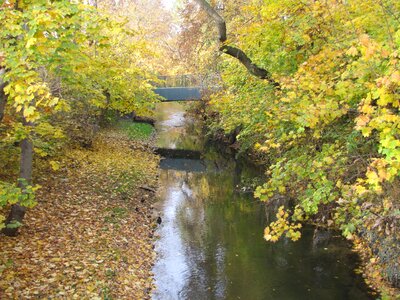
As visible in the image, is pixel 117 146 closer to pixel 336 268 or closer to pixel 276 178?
pixel 336 268

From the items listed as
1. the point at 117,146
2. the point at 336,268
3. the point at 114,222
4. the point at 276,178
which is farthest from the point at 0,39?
the point at 117,146

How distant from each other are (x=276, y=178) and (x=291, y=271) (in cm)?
487

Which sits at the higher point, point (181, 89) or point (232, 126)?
point (181, 89)

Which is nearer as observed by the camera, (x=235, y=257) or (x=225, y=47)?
(x=225, y=47)

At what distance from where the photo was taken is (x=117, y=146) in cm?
2423

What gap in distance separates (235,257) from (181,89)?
25601mm

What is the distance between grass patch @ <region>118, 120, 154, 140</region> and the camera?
30494 millimetres

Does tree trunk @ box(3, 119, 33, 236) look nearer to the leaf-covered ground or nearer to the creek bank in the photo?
the leaf-covered ground

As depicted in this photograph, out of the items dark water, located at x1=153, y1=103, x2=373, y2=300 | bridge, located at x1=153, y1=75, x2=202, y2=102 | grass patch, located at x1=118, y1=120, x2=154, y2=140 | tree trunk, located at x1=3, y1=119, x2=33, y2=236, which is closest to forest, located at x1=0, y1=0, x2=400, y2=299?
tree trunk, located at x1=3, y1=119, x2=33, y2=236

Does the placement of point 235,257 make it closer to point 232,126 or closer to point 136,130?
point 232,126

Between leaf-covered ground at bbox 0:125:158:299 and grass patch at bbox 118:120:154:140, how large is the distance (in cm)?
1219

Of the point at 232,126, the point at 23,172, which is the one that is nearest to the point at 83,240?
the point at 23,172

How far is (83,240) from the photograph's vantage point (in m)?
10.4

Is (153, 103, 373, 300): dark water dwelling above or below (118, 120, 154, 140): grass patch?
below
